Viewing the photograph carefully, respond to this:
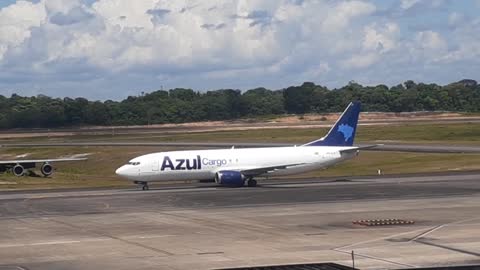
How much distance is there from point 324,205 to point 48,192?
2793cm

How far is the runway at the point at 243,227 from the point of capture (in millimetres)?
32906

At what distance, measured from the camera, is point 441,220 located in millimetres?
43031

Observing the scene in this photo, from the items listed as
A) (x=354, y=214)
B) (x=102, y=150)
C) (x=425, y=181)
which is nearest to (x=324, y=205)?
(x=354, y=214)

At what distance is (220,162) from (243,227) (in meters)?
27.9

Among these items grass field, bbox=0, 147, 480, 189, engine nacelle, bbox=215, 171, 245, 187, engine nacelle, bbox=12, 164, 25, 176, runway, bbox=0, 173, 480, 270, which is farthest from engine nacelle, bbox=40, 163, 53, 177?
engine nacelle, bbox=215, 171, 245, 187

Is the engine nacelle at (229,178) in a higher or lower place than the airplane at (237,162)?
lower

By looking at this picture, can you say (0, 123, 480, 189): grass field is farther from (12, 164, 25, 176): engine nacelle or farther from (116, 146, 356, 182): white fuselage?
(116, 146, 356, 182): white fuselage

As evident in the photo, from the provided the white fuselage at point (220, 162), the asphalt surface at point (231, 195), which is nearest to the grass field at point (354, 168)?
the asphalt surface at point (231, 195)

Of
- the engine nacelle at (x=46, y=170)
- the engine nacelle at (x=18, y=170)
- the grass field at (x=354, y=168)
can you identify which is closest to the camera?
the grass field at (x=354, y=168)

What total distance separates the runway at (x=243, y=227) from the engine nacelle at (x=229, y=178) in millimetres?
1465

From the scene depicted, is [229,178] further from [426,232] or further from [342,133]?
[426,232]

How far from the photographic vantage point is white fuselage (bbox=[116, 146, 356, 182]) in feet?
228

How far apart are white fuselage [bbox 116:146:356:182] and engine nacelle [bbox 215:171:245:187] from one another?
576 mm

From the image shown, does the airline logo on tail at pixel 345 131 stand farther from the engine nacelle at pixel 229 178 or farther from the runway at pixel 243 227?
the engine nacelle at pixel 229 178
